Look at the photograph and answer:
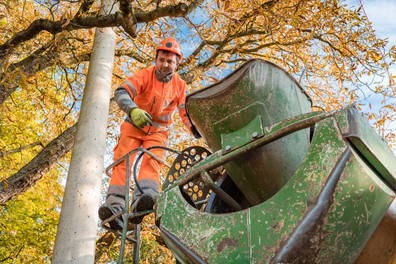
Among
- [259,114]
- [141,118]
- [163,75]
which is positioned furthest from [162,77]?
[259,114]

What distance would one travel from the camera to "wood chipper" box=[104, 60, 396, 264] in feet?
4.83

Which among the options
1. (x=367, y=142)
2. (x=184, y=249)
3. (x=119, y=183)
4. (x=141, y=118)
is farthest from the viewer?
(x=119, y=183)

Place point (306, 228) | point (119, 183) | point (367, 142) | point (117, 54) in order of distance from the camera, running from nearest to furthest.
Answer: point (306, 228) < point (367, 142) < point (119, 183) < point (117, 54)

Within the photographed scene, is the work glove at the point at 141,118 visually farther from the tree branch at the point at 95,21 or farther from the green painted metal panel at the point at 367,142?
the green painted metal panel at the point at 367,142

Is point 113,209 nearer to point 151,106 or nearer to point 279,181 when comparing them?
point 151,106

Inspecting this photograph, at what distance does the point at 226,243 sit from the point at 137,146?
2392mm

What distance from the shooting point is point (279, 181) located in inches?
80.3

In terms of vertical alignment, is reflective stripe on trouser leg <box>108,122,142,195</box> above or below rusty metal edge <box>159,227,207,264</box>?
above

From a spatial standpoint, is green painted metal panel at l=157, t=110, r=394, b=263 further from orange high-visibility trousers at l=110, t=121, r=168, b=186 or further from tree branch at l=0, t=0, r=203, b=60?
tree branch at l=0, t=0, r=203, b=60

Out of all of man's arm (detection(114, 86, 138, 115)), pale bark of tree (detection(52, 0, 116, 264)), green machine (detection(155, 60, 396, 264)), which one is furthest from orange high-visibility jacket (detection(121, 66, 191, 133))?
Result: green machine (detection(155, 60, 396, 264))

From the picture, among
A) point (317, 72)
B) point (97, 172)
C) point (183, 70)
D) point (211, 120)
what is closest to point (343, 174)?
point (211, 120)

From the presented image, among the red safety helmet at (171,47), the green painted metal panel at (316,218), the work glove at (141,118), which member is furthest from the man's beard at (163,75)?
the green painted metal panel at (316,218)

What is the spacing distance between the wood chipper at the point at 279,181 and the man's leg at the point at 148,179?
1006mm

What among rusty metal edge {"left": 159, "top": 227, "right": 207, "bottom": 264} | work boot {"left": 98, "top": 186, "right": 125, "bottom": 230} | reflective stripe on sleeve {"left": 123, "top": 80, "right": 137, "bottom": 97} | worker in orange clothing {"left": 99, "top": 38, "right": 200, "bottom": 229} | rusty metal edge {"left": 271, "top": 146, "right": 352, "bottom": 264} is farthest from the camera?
reflective stripe on sleeve {"left": 123, "top": 80, "right": 137, "bottom": 97}
